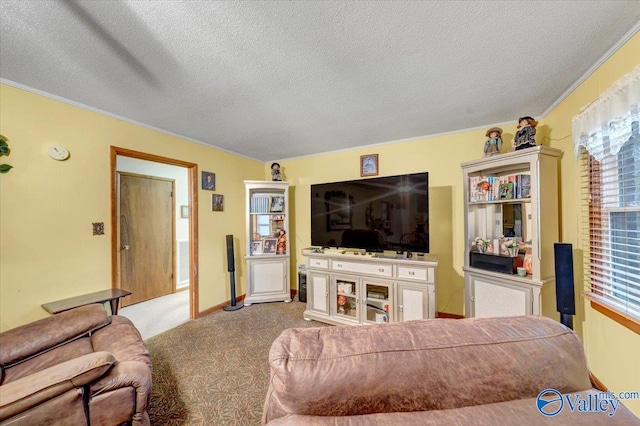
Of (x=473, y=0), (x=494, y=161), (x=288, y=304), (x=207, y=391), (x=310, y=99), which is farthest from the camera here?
(x=288, y=304)

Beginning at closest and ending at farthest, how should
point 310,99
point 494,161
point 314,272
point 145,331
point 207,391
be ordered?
point 207,391 → point 310,99 → point 494,161 → point 145,331 → point 314,272

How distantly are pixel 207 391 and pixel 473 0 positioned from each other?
297cm

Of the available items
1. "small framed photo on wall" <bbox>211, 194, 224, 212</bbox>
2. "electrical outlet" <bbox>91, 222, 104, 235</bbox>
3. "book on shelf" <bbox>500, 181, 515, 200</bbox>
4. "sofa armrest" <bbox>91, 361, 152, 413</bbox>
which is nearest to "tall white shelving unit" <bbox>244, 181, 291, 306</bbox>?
"small framed photo on wall" <bbox>211, 194, 224, 212</bbox>

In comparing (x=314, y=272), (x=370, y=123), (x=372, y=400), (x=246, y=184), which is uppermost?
(x=370, y=123)

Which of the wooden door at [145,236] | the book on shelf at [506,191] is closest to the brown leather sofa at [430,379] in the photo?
the book on shelf at [506,191]

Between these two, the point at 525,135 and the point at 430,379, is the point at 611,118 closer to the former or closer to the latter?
the point at 525,135

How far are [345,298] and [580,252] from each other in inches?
85.5

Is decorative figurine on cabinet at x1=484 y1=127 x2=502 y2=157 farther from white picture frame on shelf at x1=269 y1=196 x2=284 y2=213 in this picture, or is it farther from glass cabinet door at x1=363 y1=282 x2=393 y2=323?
white picture frame on shelf at x1=269 y1=196 x2=284 y2=213

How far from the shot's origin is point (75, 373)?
3.64 ft

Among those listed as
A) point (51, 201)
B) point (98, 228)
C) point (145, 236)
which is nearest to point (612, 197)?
point (98, 228)

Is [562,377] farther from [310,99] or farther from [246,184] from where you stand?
[246,184]

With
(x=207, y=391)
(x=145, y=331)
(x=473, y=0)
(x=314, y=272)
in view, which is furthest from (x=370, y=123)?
(x=145, y=331)

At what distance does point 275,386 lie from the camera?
0.69 metres

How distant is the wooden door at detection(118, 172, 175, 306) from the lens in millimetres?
3629
